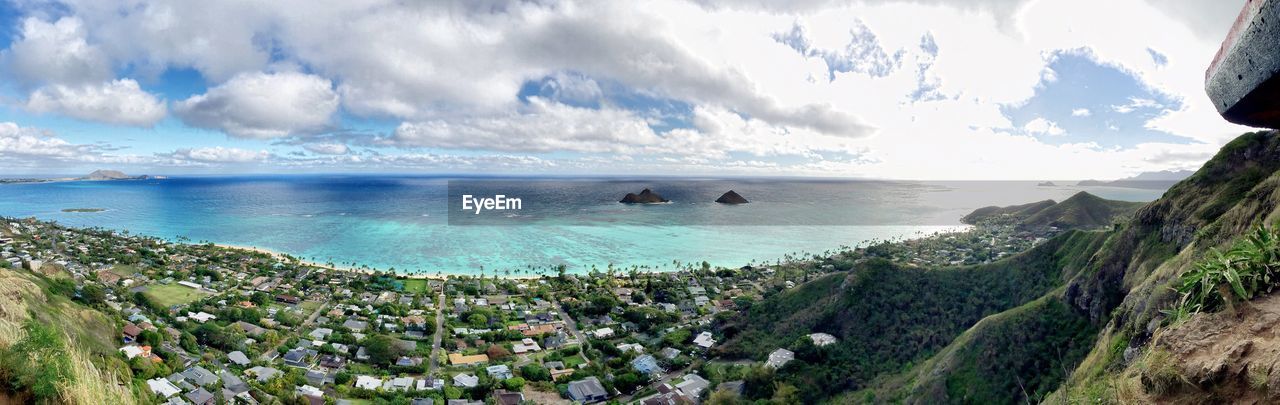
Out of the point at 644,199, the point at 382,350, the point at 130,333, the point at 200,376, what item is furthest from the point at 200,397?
the point at 644,199

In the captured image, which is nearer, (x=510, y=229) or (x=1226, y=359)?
(x=1226, y=359)

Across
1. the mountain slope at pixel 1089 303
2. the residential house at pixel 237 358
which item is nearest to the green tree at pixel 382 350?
the residential house at pixel 237 358

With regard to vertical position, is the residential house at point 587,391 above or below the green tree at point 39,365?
below

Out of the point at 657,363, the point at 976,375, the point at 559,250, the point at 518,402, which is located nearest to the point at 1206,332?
the point at 976,375

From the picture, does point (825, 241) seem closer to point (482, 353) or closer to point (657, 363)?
point (657, 363)

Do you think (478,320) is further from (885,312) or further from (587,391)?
(885,312)

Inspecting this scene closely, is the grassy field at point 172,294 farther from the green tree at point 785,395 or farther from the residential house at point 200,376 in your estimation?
the green tree at point 785,395

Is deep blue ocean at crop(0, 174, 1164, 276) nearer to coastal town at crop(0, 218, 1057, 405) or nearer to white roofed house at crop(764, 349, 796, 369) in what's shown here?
coastal town at crop(0, 218, 1057, 405)
